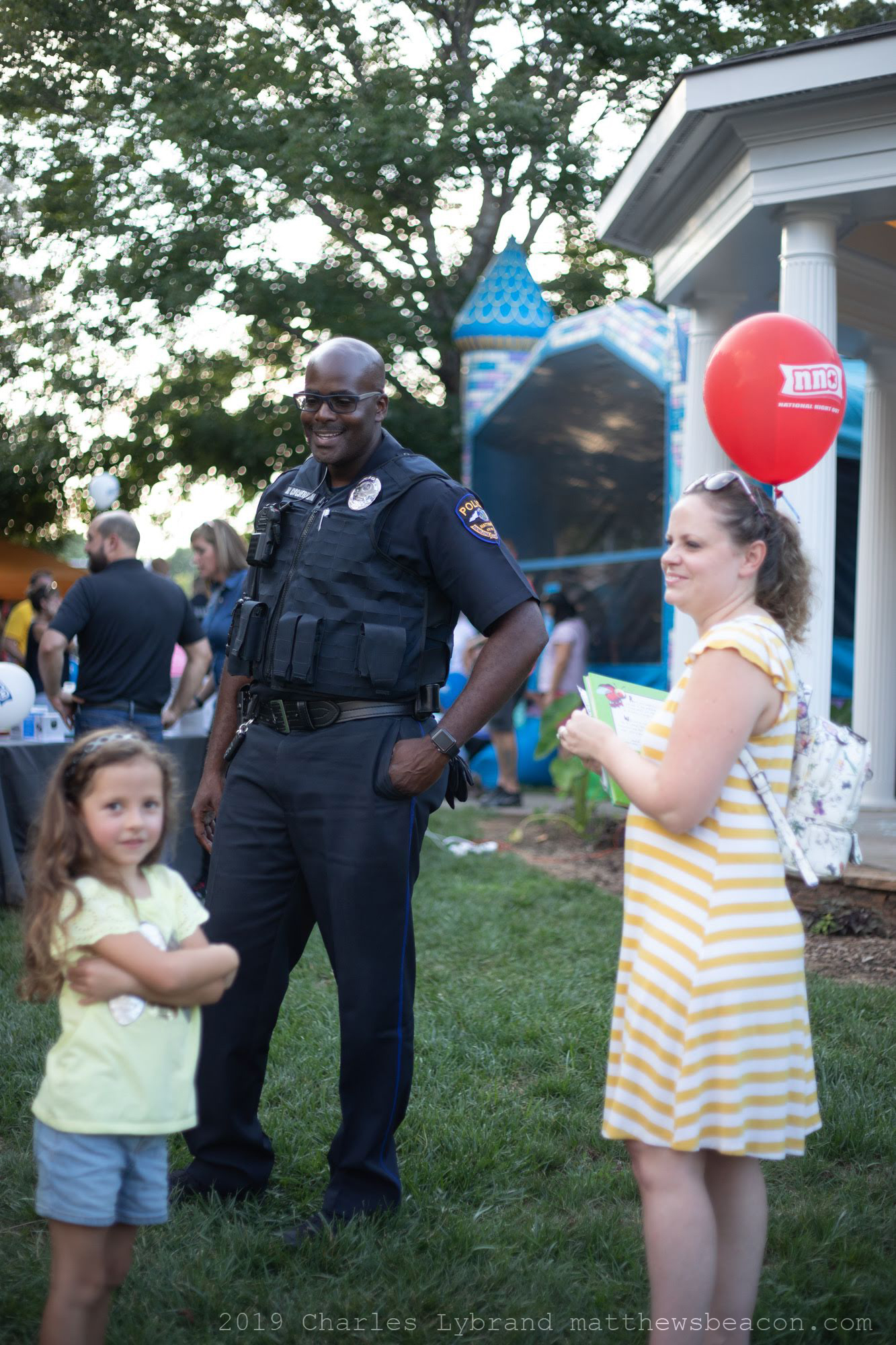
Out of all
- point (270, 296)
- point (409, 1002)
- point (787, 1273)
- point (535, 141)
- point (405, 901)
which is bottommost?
point (787, 1273)

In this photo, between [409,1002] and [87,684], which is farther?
[87,684]

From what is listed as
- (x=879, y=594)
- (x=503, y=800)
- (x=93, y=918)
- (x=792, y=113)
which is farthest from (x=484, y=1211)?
(x=503, y=800)

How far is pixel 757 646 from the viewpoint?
2217 millimetres

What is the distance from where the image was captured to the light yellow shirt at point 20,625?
1189 cm

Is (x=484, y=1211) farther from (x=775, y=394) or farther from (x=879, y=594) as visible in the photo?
(x=879, y=594)

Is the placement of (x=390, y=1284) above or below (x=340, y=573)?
below

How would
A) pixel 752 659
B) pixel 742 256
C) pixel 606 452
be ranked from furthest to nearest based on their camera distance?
1. pixel 606 452
2. pixel 742 256
3. pixel 752 659

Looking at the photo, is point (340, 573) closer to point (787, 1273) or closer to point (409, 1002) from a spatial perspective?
point (409, 1002)

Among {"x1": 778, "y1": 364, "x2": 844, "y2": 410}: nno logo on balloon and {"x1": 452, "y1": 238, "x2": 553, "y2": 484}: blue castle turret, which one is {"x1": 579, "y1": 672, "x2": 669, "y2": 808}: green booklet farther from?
{"x1": 452, "y1": 238, "x2": 553, "y2": 484}: blue castle turret

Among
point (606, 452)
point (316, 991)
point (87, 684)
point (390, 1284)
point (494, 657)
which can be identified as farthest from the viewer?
point (606, 452)

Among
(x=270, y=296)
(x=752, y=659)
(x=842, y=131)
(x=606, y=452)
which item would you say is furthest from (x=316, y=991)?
(x=270, y=296)

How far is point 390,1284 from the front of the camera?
2.84m

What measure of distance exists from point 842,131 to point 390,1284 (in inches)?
225

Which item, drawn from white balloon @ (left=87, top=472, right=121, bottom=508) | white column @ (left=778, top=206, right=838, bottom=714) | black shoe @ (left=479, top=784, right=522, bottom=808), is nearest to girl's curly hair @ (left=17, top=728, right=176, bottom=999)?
white column @ (left=778, top=206, right=838, bottom=714)
